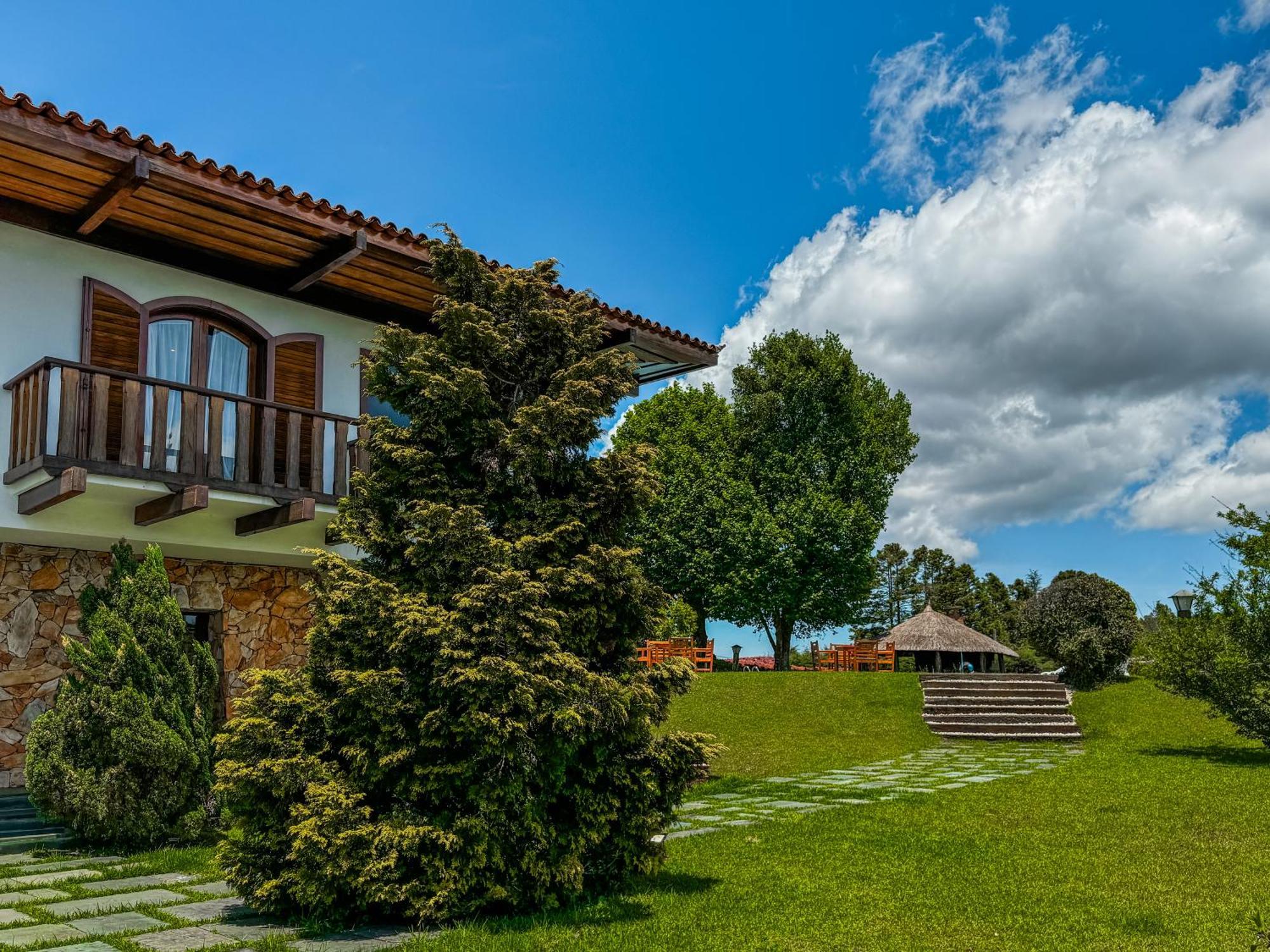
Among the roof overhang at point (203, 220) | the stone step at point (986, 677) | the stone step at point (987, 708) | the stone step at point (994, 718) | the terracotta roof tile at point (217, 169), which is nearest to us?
the terracotta roof tile at point (217, 169)

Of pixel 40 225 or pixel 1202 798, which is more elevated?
pixel 40 225

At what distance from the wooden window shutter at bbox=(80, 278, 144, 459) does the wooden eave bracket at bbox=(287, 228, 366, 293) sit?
5.59 ft

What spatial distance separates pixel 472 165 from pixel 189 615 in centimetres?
606

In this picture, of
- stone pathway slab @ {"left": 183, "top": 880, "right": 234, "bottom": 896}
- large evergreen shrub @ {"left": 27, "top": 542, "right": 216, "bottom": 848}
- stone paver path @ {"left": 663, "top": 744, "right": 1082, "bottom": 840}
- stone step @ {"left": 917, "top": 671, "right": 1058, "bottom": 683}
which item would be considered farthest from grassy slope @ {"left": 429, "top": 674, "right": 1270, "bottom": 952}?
stone step @ {"left": 917, "top": 671, "right": 1058, "bottom": 683}

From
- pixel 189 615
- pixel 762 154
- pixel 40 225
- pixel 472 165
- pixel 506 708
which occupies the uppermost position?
pixel 762 154

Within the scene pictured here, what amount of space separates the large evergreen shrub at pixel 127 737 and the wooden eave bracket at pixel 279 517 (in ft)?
4.57

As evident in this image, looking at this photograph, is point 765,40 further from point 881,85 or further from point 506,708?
point 506,708

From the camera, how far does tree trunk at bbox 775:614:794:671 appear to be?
105ft

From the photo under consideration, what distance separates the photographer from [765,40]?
11.6m

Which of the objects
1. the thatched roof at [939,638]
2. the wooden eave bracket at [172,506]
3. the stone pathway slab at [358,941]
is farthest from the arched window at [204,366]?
the thatched roof at [939,638]

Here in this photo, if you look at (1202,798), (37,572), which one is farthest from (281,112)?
(1202,798)

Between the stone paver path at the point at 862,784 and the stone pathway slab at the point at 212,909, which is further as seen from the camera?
the stone paver path at the point at 862,784

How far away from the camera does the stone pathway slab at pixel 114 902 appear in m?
5.67

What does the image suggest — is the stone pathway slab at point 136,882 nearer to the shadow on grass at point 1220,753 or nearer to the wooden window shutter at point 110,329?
the wooden window shutter at point 110,329
